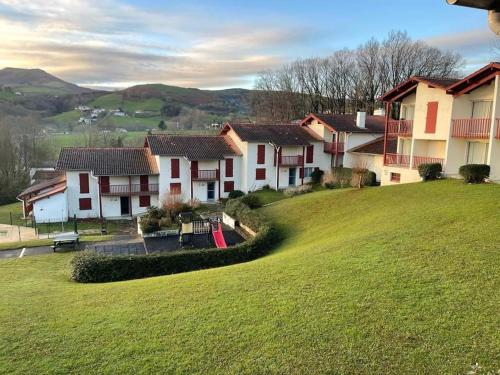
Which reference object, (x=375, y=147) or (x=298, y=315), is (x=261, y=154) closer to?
(x=375, y=147)

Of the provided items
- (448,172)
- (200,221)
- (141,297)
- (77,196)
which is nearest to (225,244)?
(200,221)

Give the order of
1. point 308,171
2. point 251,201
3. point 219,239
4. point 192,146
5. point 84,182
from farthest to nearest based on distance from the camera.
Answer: point 308,171 < point 192,146 < point 84,182 < point 251,201 < point 219,239

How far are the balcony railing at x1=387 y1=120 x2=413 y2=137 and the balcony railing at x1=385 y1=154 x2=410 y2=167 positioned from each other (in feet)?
5.09

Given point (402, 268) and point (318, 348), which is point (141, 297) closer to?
point (318, 348)

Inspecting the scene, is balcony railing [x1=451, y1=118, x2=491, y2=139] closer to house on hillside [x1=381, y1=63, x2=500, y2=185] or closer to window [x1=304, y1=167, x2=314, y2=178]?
house on hillside [x1=381, y1=63, x2=500, y2=185]

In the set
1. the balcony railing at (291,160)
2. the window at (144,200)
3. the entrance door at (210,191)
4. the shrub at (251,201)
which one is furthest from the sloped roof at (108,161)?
the balcony railing at (291,160)

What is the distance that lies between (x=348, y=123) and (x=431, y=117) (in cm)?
1548

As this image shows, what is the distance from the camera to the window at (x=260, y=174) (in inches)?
1482

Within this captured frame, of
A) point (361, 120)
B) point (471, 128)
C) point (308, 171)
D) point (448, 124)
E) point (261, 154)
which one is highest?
point (361, 120)

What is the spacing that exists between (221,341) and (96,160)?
98.1 feet

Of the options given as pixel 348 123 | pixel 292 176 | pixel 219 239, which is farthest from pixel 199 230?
pixel 348 123

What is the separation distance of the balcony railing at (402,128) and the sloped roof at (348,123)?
9063 millimetres

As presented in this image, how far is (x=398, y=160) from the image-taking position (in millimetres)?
27641

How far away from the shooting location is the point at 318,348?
21.4ft
